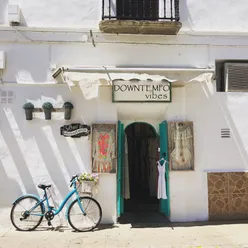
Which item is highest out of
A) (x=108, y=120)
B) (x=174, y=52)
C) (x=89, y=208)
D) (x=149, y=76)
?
(x=174, y=52)

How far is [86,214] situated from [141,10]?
5.31 metres

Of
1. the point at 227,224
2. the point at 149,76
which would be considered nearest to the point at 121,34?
the point at 149,76

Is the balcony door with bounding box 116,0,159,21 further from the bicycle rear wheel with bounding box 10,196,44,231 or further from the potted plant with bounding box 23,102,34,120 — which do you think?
the bicycle rear wheel with bounding box 10,196,44,231

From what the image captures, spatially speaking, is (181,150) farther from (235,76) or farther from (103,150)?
(235,76)

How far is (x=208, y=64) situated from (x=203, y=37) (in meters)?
0.70

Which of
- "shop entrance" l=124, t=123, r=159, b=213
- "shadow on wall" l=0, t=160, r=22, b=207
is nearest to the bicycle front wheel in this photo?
"shadow on wall" l=0, t=160, r=22, b=207

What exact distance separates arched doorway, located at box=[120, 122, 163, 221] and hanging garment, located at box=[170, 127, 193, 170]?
183 cm

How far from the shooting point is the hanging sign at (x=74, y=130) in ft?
25.5

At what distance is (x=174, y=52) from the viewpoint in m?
8.17

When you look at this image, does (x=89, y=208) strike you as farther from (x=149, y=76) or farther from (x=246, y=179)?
(x=246, y=179)

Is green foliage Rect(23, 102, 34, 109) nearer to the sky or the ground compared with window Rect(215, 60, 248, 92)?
nearer to the ground

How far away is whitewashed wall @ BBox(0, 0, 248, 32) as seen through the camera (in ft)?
26.4

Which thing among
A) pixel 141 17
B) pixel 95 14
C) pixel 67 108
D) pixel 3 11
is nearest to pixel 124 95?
pixel 67 108

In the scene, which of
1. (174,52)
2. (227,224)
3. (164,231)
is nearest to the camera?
(164,231)
